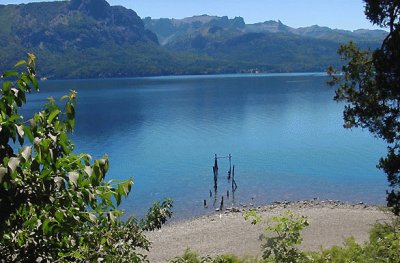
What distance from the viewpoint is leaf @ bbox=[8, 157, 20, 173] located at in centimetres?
322

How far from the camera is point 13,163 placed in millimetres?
3236

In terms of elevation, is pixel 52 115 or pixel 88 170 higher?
pixel 52 115

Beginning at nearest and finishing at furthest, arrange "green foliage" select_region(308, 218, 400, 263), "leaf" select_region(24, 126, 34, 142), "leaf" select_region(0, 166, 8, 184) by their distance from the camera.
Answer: "leaf" select_region(0, 166, 8, 184) → "leaf" select_region(24, 126, 34, 142) → "green foliage" select_region(308, 218, 400, 263)

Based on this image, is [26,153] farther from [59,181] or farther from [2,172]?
[59,181]

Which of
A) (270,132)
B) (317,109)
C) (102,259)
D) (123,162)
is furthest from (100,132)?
(102,259)

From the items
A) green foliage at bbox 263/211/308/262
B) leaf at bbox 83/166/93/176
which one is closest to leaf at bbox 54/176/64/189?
leaf at bbox 83/166/93/176

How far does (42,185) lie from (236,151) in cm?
7483

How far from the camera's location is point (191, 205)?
5169 cm

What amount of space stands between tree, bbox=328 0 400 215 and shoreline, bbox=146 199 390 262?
62.0 feet

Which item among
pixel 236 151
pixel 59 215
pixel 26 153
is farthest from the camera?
pixel 236 151

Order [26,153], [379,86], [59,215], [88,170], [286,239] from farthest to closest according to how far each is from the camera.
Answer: [379,86]
[286,239]
[59,215]
[88,170]
[26,153]

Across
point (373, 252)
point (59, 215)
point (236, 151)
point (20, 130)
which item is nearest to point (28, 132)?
point (20, 130)

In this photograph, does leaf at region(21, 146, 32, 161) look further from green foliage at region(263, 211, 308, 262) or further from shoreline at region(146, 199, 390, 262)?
shoreline at region(146, 199, 390, 262)

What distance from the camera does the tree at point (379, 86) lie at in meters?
15.6
